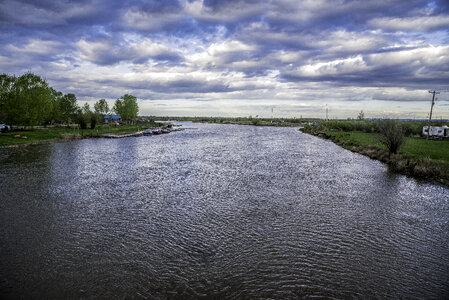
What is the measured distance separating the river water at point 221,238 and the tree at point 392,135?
39.2 ft

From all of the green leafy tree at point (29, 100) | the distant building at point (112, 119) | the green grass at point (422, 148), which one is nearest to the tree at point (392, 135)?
the green grass at point (422, 148)

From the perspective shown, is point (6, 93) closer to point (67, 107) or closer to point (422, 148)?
point (67, 107)

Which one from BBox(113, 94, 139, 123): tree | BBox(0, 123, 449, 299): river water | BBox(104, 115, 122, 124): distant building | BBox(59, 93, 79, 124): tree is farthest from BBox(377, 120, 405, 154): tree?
BBox(104, 115, 122, 124): distant building

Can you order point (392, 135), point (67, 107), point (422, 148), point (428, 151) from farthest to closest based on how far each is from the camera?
point (67, 107) → point (422, 148) → point (428, 151) → point (392, 135)

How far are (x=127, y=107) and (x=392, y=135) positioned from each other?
108140mm

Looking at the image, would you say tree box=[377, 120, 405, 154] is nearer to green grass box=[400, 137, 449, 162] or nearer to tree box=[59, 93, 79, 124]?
green grass box=[400, 137, 449, 162]

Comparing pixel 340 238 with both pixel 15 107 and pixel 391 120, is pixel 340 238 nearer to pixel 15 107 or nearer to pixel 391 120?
pixel 391 120

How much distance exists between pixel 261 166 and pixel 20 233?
23284mm

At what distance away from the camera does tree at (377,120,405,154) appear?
3372 cm

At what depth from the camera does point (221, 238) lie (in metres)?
12.0

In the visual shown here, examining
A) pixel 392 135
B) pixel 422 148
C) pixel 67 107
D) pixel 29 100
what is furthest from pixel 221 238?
pixel 67 107

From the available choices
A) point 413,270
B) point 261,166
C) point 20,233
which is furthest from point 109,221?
point 261,166

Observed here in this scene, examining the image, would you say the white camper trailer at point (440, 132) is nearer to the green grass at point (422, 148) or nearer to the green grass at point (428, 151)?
the green grass at point (422, 148)

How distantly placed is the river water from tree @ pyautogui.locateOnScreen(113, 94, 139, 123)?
10024 cm
